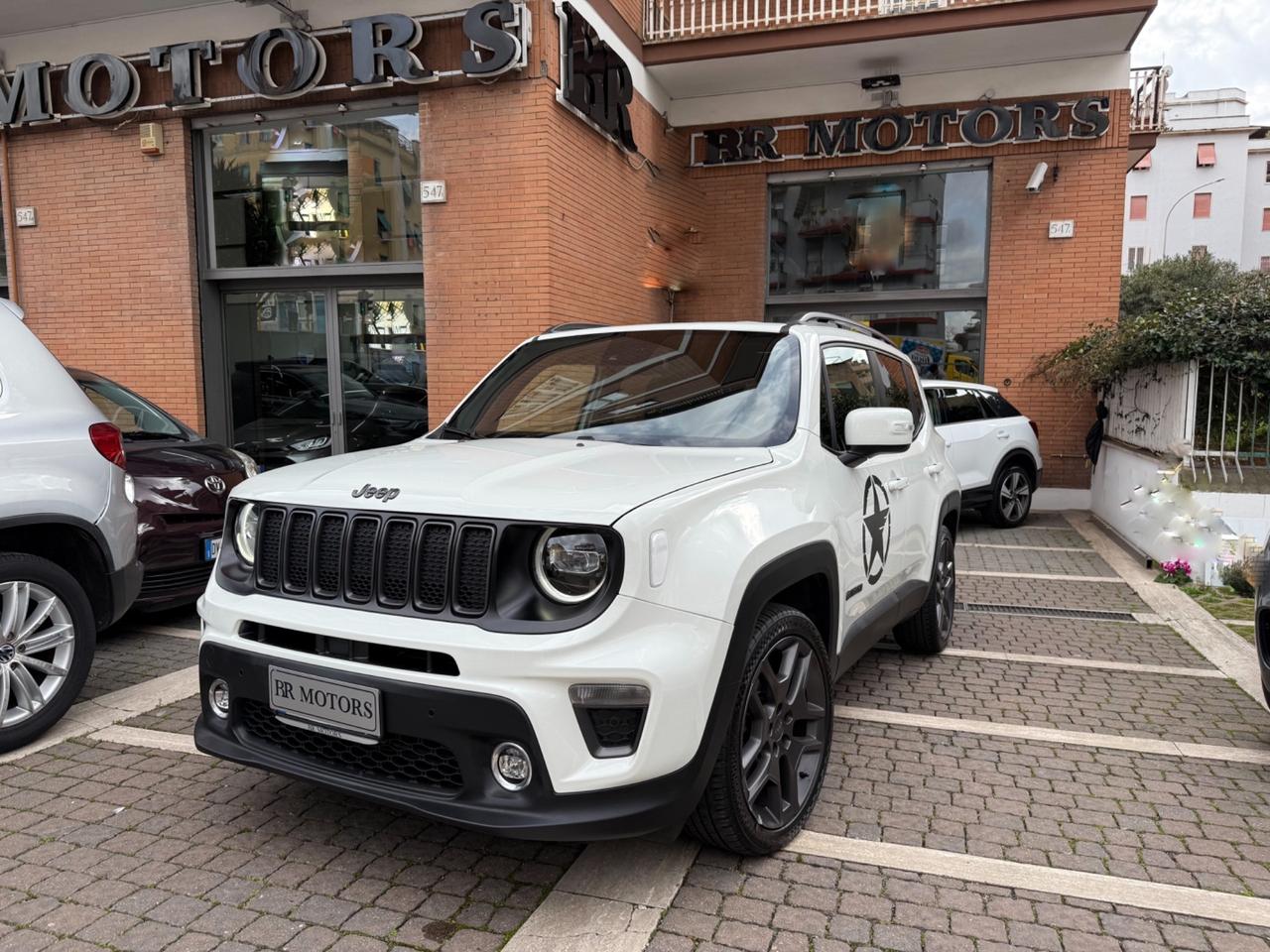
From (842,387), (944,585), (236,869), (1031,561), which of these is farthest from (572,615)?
(1031,561)

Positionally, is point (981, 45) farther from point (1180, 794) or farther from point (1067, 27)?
point (1180, 794)

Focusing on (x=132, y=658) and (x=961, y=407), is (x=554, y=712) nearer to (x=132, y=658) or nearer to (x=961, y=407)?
(x=132, y=658)

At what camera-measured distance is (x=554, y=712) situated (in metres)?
2.34

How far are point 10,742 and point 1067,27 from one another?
1219 cm

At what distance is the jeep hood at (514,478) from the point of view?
2512mm

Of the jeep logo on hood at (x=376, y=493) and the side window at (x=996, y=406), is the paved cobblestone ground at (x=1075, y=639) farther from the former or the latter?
the side window at (x=996, y=406)

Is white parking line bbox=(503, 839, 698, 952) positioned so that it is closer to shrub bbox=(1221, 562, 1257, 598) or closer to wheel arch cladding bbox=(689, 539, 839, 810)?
wheel arch cladding bbox=(689, 539, 839, 810)

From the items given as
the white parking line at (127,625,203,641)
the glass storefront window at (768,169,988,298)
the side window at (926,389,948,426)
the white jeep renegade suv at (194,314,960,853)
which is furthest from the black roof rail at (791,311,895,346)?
the glass storefront window at (768,169,988,298)

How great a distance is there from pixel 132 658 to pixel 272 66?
679 cm

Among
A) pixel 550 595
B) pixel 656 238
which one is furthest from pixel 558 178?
pixel 550 595

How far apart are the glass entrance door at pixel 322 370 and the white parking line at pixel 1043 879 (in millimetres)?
7635

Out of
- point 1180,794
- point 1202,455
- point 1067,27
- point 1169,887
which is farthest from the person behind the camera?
point 1067,27

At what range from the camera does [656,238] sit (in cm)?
1208

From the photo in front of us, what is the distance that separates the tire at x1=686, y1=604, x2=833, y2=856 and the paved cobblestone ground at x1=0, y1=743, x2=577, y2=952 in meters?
0.61
